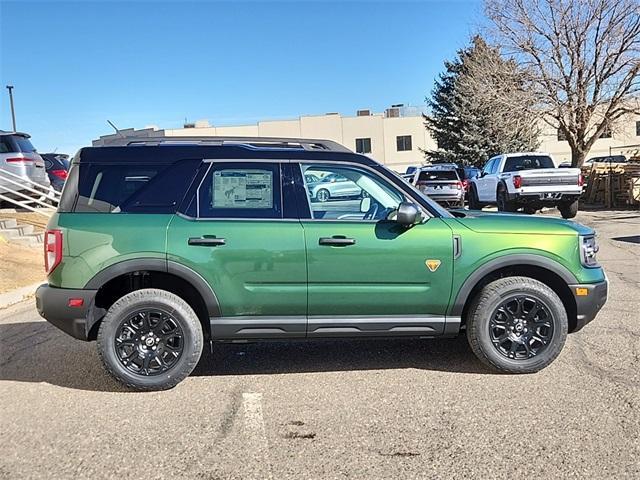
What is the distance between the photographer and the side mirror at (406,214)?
14.8 ft

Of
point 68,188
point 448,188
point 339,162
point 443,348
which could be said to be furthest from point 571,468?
point 448,188

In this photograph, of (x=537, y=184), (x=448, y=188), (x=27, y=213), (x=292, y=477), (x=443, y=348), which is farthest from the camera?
(x=448, y=188)

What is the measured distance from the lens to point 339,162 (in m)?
4.79

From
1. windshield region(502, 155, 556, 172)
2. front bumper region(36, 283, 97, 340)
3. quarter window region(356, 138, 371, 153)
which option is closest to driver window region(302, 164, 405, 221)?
front bumper region(36, 283, 97, 340)

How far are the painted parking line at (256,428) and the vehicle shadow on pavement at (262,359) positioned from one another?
1.97 ft

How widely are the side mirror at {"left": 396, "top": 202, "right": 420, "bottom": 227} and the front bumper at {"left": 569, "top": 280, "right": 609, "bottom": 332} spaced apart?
56.3 inches

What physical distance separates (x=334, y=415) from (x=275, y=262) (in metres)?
1.22

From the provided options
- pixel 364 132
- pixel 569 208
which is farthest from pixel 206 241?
pixel 364 132

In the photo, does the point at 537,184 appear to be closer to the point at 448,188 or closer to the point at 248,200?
the point at 448,188

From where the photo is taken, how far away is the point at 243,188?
4.75 m

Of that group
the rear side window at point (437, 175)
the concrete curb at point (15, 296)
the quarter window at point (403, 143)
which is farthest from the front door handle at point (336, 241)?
the quarter window at point (403, 143)

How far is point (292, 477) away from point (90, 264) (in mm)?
2303

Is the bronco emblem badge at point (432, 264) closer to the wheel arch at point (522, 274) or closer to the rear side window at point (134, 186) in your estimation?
the wheel arch at point (522, 274)

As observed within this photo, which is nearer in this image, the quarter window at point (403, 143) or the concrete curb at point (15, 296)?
the concrete curb at point (15, 296)
